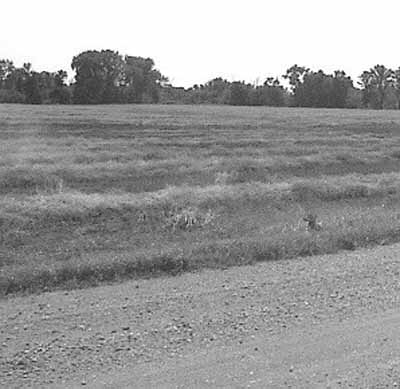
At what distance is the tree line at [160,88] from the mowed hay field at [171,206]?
61.8 metres

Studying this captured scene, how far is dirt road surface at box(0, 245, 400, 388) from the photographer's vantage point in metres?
3.71

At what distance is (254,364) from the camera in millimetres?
3885

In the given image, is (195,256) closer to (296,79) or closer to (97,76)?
(97,76)

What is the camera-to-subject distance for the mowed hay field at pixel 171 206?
6727 millimetres

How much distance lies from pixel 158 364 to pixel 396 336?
1.86 m

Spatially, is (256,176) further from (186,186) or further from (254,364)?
(254,364)

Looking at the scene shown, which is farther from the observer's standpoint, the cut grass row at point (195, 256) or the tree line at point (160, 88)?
the tree line at point (160, 88)

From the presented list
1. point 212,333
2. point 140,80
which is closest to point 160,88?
point 140,80

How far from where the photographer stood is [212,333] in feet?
14.5

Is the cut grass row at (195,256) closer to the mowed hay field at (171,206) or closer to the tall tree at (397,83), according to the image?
the mowed hay field at (171,206)

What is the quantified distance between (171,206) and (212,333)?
635cm

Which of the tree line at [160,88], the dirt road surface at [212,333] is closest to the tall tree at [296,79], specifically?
the tree line at [160,88]

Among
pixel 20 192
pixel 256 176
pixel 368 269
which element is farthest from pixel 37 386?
pixel 256 176

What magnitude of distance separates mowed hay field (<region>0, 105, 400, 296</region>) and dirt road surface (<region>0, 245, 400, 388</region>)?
2.47 ft
